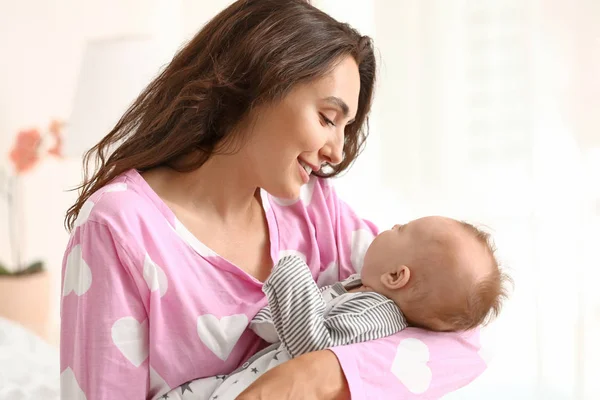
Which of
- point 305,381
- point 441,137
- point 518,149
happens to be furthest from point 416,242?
point 441,137

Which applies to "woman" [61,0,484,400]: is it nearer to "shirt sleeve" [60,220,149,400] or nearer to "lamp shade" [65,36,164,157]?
"shirt sleeve" [60,220,149,400]

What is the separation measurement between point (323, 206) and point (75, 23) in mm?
1719

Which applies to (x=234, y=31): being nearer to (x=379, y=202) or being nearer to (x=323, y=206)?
(x=323, y=206)

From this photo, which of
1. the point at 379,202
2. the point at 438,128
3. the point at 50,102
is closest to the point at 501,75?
the point at 438,128

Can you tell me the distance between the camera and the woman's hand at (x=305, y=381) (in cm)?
138

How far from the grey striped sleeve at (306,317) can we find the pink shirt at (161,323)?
39 millimetres

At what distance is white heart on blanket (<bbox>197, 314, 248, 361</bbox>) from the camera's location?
1.55m

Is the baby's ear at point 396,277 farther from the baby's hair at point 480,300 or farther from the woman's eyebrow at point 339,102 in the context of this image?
the woman's eyebrow at point 339,102

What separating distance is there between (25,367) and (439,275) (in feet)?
4.94

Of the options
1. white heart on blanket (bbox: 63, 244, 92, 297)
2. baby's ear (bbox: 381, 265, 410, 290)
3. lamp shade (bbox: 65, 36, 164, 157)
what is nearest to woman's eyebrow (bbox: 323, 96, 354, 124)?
baby's ear (bbox: 381, 265, 410, 290)

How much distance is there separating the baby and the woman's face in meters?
0.20

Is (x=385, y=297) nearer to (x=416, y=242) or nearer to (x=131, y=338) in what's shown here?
(x=416, y=242)

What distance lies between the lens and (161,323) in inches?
58.9

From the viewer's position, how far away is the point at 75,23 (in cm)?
312
